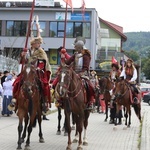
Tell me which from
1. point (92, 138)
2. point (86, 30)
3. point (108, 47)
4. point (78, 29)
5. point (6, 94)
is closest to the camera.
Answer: point (92, 138)

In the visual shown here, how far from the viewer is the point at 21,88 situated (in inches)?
412

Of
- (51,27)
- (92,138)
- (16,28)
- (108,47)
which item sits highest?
(51,27)

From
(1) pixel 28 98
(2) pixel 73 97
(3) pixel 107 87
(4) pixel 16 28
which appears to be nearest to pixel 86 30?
(4) pixel 16 28

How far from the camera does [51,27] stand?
5334cm

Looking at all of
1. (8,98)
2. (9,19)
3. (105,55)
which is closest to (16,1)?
(9,19)

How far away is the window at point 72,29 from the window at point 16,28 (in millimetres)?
3732

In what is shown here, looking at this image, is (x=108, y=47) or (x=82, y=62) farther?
(x=108, y=47)

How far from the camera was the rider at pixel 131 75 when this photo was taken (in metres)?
16.5

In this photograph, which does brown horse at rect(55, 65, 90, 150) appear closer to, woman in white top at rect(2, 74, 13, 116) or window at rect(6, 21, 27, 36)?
woman in white top at rect(2, 74, 13, 116)

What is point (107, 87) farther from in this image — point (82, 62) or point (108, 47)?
point (108, 47)

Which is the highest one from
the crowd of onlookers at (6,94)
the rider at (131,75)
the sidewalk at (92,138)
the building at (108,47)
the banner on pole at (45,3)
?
the banner on pole at (45,3)

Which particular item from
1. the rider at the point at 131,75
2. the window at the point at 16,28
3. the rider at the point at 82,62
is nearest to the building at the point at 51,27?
the window at the point at 16,28

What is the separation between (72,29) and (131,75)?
120ft

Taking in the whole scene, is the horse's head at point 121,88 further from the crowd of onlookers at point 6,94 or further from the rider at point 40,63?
the crowd of onlookers at point 6,94
